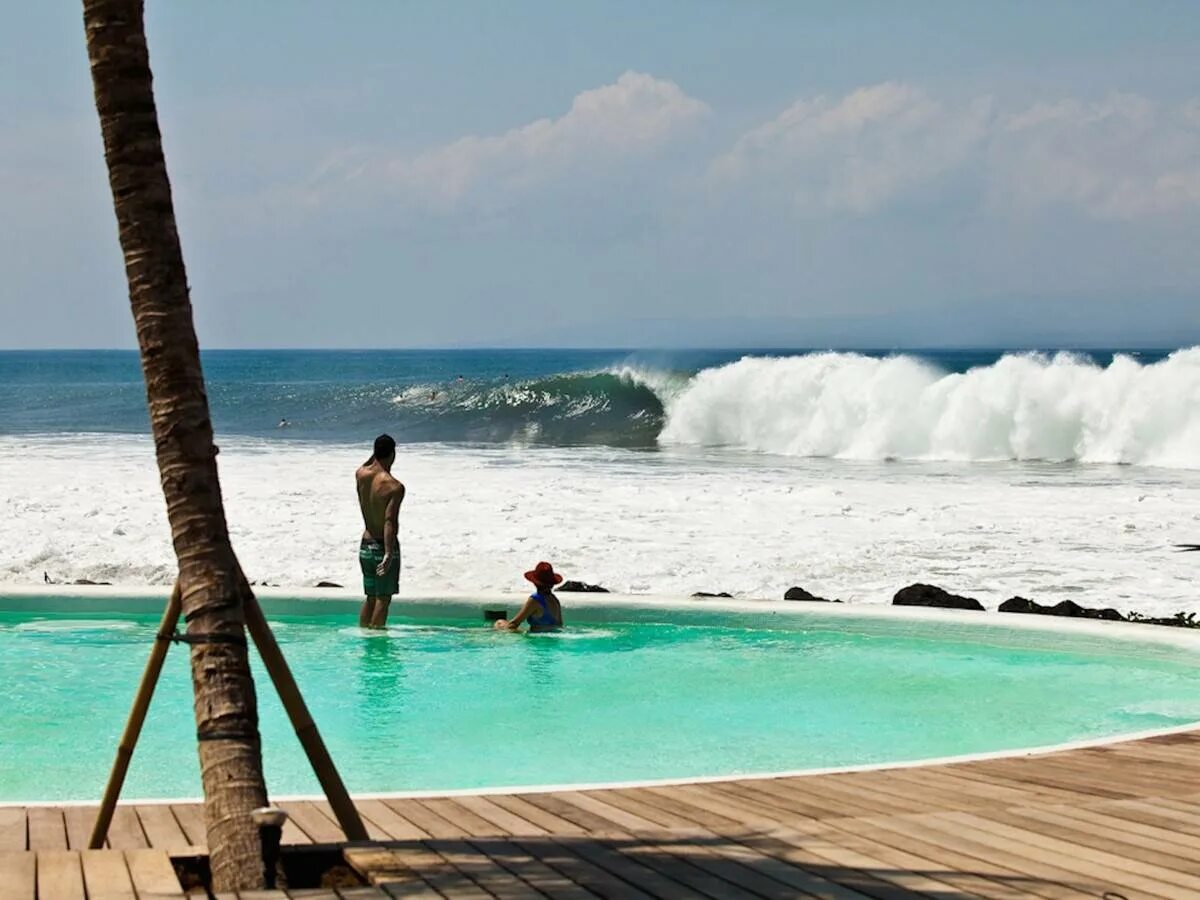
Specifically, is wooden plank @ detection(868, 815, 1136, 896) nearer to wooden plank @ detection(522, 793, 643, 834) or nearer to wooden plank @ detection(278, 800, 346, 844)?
wooden plank @ detection(522, 793, 643, 834)

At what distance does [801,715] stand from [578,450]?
27.9m

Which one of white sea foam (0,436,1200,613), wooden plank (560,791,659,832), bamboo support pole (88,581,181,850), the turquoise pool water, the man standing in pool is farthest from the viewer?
white sea foam (0,436,1200,613)

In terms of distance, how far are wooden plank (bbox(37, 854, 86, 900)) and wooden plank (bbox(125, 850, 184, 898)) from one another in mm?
131

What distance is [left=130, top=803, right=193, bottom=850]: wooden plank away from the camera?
16.1ft

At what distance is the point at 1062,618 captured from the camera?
10.6 metres

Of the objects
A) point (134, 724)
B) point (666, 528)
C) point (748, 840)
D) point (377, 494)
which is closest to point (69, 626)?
point (377, 494)

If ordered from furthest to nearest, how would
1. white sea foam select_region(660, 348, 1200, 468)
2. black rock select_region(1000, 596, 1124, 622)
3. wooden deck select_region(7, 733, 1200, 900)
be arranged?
1. white sea foam select_region(660, 348, 1200, 468)
2. black rock select_region(1000, 596, 1124, 622)
3. wooden deck select_region(7, 733, 1200, 900)

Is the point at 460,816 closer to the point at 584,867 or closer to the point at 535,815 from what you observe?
the point at 535,815

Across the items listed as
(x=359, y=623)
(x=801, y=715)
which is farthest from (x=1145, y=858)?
(x=359, y=623)

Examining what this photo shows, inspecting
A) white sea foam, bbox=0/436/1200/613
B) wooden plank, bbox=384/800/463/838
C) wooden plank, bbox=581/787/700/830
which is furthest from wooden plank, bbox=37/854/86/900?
white sea foam, bbox=0/436/1200/613

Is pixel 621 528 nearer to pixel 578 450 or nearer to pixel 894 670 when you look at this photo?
pixel 894 670

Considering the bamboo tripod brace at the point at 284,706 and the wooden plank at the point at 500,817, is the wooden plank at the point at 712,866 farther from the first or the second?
the bamboo tripod brace at the point at 284,706

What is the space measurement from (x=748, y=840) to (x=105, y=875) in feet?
5.75

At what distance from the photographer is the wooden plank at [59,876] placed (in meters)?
4.18
